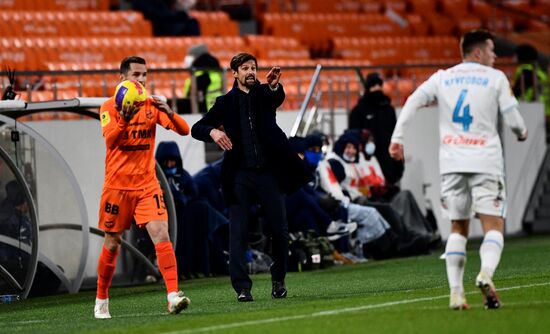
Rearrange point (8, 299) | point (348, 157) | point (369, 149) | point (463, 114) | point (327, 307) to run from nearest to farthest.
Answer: point (463, 114) → point (327, 307) → point (8, 299) → point (348, 157) → point (369, 149)

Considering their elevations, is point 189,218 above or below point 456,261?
above

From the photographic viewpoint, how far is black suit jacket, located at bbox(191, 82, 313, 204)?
1170 centimetres

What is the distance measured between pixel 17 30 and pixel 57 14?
1.24m

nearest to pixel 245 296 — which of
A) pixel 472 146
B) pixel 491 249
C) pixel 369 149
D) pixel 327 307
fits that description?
pixel 327 307

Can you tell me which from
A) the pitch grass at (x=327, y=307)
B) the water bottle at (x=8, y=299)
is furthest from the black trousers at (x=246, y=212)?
the water bottle at (x=8, y=299)

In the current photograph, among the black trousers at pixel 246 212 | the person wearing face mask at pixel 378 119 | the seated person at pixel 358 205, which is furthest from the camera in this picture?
the person wearing face mask at pixel 378 119

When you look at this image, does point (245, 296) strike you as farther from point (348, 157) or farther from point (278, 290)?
point (348, 157)

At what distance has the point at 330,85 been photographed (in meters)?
20.5

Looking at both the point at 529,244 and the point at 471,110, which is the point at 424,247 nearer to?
the point at 529,244

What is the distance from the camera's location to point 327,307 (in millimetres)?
10445

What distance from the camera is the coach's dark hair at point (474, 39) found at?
974 centimetres

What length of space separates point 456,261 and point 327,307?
1251 mm

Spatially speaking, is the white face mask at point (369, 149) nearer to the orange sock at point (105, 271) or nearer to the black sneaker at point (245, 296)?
the black sneaker at point (245, 296)

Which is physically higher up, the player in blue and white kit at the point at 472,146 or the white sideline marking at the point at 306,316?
the player in blue and white kit at the point at 472,146
